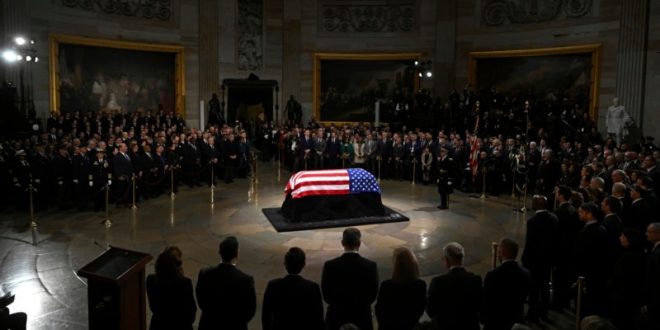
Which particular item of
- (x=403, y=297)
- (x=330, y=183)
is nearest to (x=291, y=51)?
(x=330, y=183)

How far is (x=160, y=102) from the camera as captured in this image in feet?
74.4

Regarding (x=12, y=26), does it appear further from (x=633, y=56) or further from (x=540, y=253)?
(x=633, y=56)

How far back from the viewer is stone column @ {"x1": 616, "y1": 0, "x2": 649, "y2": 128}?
17.6 meters

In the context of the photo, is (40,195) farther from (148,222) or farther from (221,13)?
(221,13)

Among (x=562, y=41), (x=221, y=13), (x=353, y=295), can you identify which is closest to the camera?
(x=353, y=295)

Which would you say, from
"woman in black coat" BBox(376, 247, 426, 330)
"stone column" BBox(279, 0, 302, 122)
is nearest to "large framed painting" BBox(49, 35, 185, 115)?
"stone column" BBox(279, 0, 302, 122)

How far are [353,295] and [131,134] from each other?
44.1 feet

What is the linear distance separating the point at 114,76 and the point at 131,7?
113 inches

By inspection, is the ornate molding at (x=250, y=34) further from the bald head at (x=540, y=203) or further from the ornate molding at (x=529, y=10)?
the bald head at (x=540, y=203)

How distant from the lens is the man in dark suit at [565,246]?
6664mm

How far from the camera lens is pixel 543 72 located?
20625mm

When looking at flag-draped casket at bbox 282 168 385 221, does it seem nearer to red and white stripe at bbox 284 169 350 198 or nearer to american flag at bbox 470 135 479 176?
red and white stripe at bbox 284 169 350 198

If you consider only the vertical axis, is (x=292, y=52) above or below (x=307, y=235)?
above

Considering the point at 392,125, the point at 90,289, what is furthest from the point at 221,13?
the point at 90,289
